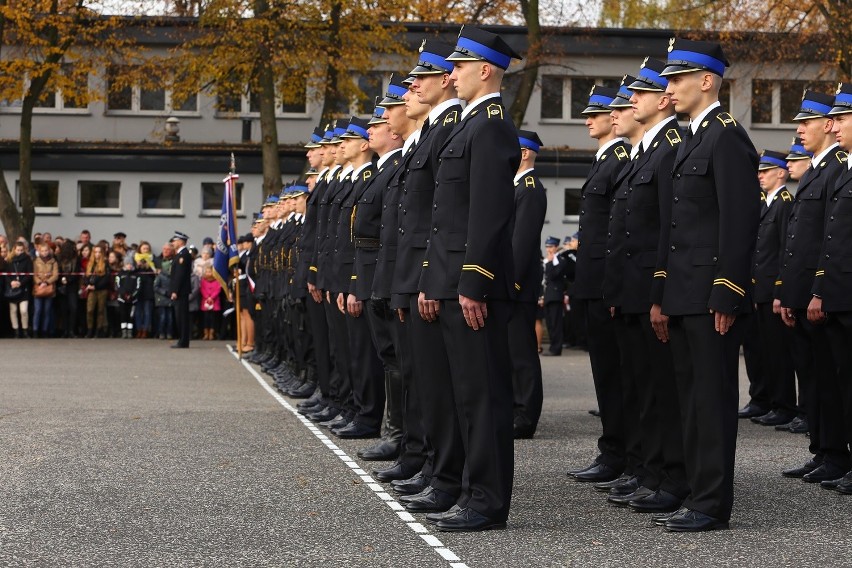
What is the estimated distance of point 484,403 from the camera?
26.3 feet

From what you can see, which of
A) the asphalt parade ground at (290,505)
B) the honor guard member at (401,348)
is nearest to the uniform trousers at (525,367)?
the asphalt parade ground at (290,505)

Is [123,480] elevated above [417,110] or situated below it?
below

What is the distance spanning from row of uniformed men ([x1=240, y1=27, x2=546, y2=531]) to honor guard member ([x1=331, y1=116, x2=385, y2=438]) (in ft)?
0.06

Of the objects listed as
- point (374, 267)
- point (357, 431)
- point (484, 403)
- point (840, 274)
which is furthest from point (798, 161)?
point (484, 403)

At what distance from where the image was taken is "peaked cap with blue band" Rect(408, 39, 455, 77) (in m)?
8.90

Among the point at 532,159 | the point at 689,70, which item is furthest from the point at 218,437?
the point at 689,70

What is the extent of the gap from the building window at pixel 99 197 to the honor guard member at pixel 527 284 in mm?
31954

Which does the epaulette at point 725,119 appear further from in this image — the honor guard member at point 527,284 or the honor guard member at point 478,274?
the honor guard member at point 527,284

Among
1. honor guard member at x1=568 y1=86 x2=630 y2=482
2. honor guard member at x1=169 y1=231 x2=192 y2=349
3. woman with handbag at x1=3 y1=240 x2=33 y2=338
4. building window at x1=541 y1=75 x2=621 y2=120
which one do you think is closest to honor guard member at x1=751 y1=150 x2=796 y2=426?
honor guard member at x1=568 y1=86 x2=630 y2=482

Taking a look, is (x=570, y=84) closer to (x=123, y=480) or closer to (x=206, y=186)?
(x=206, y=186)

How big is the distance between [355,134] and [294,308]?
452 cm

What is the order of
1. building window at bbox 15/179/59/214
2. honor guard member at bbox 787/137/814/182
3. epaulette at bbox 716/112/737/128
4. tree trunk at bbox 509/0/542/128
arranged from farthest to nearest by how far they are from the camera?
building window at bbox 15/179/59/214 → tree trunk at bbox 509/0/542/128 → honor guard member at bbox 787/137/814/182 → epaulette at bbox 716/112/737/128

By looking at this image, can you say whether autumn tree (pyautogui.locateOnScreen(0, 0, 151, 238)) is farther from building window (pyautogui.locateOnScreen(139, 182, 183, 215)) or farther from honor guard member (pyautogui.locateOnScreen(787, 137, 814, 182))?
honor guard member (pyautogui.locateOnScreen(787, 137, 814, 182))

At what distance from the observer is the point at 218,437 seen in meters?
12.1
